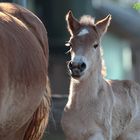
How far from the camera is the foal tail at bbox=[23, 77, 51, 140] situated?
727 cm

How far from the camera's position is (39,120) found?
732 cm

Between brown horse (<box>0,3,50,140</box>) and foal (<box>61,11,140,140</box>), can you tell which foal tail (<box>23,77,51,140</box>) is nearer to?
brown horse (<box>0,3,50,140</box>)

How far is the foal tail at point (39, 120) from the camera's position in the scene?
23.8 ft

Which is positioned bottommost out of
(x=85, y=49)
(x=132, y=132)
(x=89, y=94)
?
(x=132, y=132)

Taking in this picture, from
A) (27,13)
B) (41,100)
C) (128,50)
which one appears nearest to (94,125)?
(41,100)

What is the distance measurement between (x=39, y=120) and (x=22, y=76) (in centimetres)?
91

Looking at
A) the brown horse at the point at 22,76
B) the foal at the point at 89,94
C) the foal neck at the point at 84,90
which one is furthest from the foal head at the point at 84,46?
the brown horse at the point at 22,76

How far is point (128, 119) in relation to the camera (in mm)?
8336

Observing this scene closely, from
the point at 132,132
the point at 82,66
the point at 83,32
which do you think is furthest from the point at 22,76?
the point at 132,132

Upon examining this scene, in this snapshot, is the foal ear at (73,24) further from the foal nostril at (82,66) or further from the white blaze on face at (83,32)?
the foal nostril at (82,66)

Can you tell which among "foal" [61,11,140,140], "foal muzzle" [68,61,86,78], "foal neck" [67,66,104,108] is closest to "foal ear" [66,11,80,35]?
"foal" [61,11,140,140]

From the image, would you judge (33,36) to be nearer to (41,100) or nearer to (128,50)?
(41,100)

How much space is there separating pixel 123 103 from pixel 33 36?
5.17 feet

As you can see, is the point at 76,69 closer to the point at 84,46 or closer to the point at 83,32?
the point at 84,46
